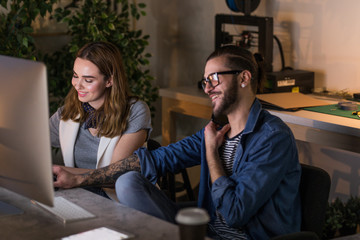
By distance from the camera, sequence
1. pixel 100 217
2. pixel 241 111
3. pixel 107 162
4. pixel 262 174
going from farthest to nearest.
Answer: pixel 107 162 < pixel 241 111 < pixel 262 174 < pixel 100 217

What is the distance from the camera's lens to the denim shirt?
1.71 m

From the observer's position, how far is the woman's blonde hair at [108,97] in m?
2.37

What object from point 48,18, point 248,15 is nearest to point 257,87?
point 248,15

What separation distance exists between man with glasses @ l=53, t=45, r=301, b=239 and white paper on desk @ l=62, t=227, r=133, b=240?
0.25 meters

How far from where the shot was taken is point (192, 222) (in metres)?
1.12

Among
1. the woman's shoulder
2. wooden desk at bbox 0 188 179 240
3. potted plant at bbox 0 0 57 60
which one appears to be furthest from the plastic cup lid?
potted plant at bbox 0 0 57 60

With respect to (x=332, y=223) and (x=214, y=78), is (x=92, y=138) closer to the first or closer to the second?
(x=214, y=78)

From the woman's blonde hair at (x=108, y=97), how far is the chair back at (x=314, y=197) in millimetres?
878

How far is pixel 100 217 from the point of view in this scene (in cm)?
157

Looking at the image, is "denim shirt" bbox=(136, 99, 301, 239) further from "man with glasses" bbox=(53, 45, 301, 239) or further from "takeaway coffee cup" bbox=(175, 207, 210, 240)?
"takeaway coffee cup" bbox=(175, 207, 210, 240)

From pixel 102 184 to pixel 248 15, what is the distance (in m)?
1.92

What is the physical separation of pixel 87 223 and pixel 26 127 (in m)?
0.32

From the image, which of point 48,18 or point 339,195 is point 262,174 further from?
point 48,18

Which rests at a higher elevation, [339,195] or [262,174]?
[262,174]
